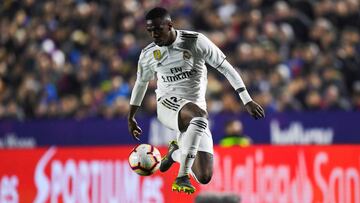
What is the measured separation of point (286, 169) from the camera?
12914 millimetres

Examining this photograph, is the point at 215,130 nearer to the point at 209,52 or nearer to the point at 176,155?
the point at 176,155

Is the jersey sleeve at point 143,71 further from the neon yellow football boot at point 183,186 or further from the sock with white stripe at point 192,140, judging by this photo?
the neon yellow football boot at point 183,186

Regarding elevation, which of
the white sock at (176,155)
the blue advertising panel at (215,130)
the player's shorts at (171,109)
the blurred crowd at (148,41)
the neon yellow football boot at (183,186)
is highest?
the blurred crowd at (148,41)

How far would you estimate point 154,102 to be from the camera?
1714 cm

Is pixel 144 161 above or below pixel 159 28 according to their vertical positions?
below

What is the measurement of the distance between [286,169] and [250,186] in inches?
21.2

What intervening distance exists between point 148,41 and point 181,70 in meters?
8.54

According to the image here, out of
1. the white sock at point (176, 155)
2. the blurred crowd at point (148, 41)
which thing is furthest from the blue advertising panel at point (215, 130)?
the white sock at point (176, 155)

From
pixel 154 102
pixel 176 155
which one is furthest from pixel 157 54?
pixel 154 102

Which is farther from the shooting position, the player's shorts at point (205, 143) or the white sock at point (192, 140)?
the player's shorts at point (205, 143)

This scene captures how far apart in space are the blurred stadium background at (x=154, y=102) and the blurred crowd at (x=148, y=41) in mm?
22

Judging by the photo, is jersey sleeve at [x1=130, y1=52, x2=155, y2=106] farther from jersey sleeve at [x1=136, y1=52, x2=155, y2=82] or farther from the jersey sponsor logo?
the jersey sponsor logo

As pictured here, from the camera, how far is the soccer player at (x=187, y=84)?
968 centimetres

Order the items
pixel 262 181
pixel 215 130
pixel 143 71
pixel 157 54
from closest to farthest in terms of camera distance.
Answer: pixel 157 54, pixel 143 71, pixel 262 181, pixel 215 130
